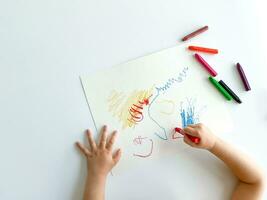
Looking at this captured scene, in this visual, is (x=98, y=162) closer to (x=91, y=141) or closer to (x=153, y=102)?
(x=91, y=141)

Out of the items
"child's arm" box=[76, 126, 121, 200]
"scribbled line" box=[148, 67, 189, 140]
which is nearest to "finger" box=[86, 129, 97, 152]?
"child's arm" box=[76, 126, 121, 200]

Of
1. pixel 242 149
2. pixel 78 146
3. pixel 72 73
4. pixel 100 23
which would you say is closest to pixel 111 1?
pixel 100 23

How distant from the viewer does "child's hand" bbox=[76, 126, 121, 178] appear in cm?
60

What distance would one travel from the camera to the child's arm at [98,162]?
1.95 ft

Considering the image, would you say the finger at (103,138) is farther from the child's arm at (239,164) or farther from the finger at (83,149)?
the child's arm at (239,164)

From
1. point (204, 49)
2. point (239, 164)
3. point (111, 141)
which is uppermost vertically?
point (204, 49)

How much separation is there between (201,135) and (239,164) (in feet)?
0.33

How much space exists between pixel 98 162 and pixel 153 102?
0.50 ft

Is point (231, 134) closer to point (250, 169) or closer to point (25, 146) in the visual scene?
point (250, 169)

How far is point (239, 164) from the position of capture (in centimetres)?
64

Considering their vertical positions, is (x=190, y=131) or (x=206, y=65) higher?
(x=206, y=65)

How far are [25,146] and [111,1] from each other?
12.1 inches

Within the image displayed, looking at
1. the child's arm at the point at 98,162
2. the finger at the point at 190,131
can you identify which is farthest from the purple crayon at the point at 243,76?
the child's arm at the point at 98,162

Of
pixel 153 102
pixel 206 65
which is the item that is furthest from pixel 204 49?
pixel 153 102
